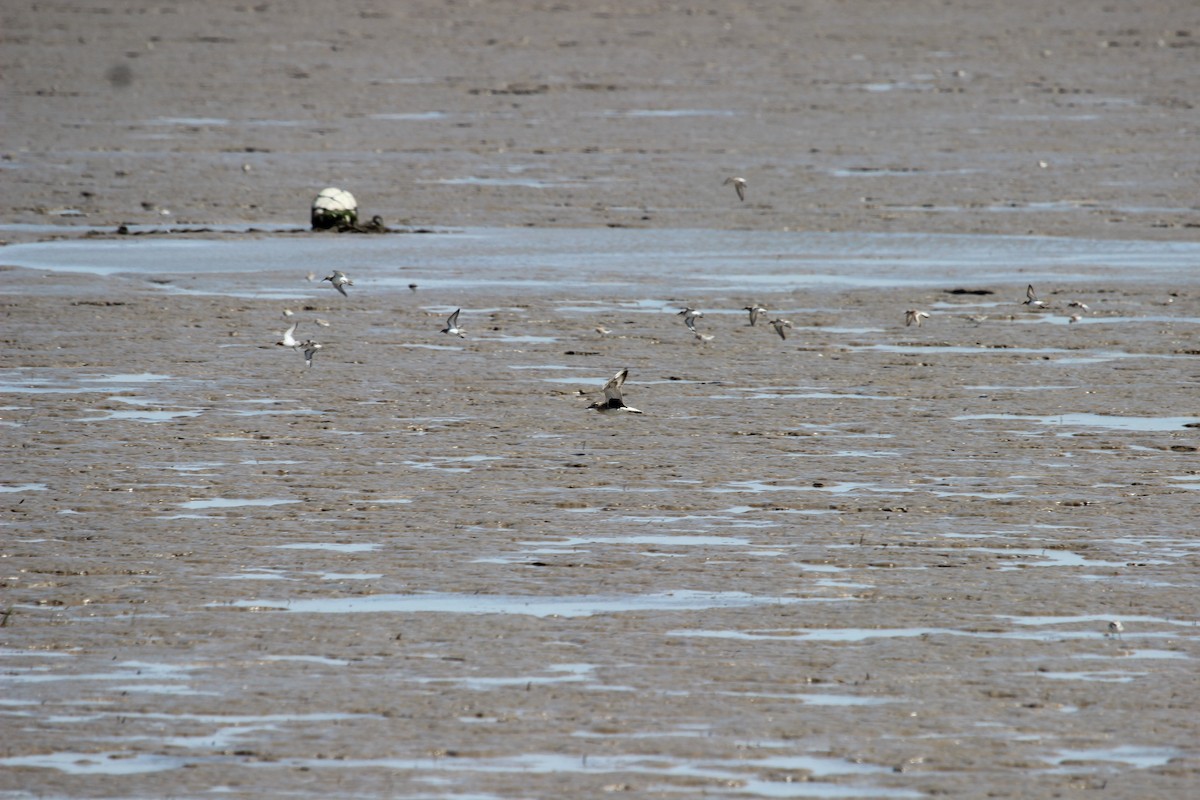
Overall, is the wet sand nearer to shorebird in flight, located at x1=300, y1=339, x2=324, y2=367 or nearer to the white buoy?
shorebird in flight, located at x1=300, y1=339, x2=324, y2=367

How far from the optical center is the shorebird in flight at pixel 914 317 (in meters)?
13.6

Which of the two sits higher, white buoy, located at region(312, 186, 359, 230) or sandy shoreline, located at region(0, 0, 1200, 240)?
sandy shoreline, located at region(0, 0, 1200, 240)

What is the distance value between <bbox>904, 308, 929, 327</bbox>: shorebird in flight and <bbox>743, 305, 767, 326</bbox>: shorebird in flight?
0.93m

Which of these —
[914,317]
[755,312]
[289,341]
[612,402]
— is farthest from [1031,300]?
[289,341]

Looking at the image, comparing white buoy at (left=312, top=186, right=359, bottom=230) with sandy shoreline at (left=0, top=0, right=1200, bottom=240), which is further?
sandy shoreline at (left=0, top=0, right=1200, bottom=240)

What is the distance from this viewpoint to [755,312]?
1391 cm

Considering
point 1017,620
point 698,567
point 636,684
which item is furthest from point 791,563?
point 636,684

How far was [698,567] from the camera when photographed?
831cm

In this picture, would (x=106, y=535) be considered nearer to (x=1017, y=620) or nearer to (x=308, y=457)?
(x=308, y=457)

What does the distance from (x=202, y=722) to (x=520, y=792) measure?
1.15m

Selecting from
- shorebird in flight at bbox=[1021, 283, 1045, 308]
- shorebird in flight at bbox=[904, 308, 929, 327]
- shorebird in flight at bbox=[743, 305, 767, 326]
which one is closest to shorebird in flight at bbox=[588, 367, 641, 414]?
shorebird in flight at bbox=[743, 305, 767, 326]

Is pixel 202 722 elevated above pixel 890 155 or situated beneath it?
situated beneath

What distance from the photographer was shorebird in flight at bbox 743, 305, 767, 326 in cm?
1354

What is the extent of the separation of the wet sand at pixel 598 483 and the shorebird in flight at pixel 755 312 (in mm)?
178
